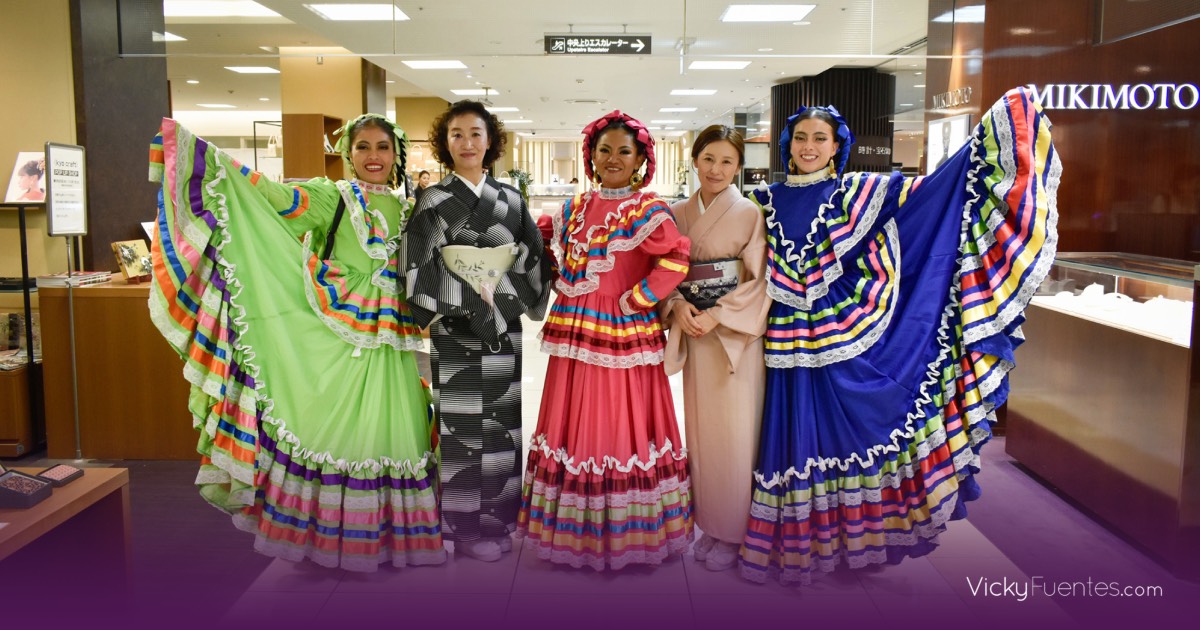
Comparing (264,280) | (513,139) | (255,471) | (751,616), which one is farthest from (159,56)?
(513,139)

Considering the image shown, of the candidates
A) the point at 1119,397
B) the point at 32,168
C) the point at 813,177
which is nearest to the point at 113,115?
the point at 32,168

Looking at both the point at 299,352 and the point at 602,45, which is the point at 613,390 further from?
the point at 602,45

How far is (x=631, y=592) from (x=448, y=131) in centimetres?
165

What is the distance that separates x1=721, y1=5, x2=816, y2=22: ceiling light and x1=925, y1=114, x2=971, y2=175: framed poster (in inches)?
108

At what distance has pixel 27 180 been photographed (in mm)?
4359

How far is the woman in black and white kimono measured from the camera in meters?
2.57

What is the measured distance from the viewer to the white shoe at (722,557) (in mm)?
2629

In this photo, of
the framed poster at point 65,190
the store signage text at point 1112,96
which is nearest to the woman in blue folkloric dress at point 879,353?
the store signage text at point 1112,96

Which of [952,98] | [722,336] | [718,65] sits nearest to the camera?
[722,336]

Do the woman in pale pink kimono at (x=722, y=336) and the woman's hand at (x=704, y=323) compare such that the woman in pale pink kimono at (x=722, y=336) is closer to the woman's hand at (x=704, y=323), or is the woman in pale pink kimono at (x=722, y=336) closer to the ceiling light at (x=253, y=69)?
the woman's hand at (x=704, y=323)

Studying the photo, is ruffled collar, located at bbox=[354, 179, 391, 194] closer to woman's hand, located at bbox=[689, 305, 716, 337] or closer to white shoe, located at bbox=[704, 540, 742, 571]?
woman's hand, located at bbox=[689, 305, 716, 337]

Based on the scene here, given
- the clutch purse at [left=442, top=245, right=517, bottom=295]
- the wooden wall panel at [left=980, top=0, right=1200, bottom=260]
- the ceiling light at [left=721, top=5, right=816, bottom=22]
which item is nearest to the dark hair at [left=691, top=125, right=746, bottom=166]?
the clutch purse at [left=442, top=245, right=517, bottom=295]

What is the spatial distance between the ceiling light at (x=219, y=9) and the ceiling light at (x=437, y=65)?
9.23ft

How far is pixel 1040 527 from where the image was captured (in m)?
3.13
